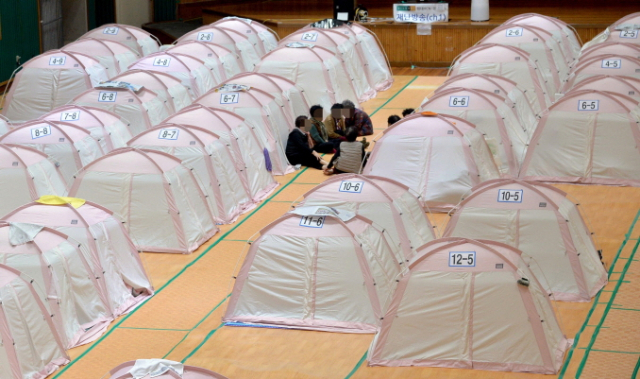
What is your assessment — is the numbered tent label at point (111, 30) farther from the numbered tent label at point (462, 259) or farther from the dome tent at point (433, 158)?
the numbered tent label at point (462, 259)

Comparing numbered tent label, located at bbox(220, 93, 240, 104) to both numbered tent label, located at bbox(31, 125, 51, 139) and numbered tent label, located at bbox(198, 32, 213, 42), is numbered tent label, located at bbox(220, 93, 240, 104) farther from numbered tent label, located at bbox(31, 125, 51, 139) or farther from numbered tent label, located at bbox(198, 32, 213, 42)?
numbered tent label, located at bbox(198, 32, 213, 42)

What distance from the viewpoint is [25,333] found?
9883 millimetres

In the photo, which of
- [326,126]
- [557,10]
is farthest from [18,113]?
[557,10]

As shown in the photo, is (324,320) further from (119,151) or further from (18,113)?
(18,113)

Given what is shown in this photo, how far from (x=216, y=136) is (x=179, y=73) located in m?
5.23

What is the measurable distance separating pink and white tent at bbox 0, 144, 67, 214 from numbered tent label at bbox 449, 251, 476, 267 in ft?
21.0

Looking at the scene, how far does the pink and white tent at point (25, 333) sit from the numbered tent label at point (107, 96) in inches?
287

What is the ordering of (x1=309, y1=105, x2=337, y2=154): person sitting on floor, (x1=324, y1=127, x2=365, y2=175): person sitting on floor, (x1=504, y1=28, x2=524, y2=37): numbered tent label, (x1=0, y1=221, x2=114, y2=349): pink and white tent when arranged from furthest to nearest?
1. (x1=504, y1=28, x2=524, y2=37): numbered tent label
2. (x1=309, y1=105, x2=337, y2=154): person sitting on floor
3. (x1=324, y1=127, x2=365, y2=175): person sitting on floor
4. (x1=0, y1=221, x2=114, y2=349): pink and white tent

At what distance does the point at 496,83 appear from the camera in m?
16.9

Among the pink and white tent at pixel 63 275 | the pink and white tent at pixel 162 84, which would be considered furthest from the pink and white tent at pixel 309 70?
the pink and white tent at pixel 63 275

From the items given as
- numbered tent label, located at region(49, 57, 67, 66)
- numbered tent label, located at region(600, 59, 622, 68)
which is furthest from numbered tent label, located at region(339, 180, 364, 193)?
numbered tent label, located at region(49, 57, 67, 66)

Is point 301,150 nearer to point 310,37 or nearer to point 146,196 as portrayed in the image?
point 146,196

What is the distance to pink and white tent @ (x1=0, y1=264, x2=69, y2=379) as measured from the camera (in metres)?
9.65

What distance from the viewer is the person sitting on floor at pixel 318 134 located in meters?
16.9
